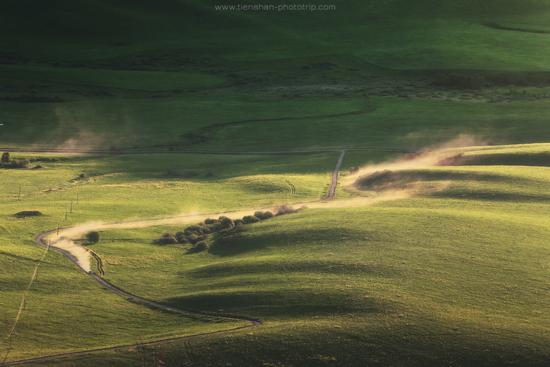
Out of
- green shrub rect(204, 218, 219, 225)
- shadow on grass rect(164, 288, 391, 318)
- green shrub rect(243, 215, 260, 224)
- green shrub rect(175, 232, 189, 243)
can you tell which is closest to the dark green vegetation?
shadow on grass rect(164, 288, 391, 318)

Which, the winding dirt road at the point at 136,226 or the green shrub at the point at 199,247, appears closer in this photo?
the winding dirt road at the point at 136,226

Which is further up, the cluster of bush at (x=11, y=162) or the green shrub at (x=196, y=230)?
the cluster of bush at (x=11, y=162)

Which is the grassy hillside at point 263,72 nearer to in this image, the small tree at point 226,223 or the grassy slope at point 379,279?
the small tree at point 226,223

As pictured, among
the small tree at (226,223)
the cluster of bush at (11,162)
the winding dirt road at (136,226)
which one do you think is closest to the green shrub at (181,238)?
the small tree at (226,223)

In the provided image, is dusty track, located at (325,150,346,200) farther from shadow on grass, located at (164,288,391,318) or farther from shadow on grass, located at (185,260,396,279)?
shadow on grass, located at (164,288,391,318)

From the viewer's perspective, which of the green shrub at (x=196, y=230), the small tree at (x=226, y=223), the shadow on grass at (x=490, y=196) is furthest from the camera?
the shadow on grass at (x=490, y=196)

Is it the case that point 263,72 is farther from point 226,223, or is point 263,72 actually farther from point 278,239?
point 278,239

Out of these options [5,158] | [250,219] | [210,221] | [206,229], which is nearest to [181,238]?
[206,229]
